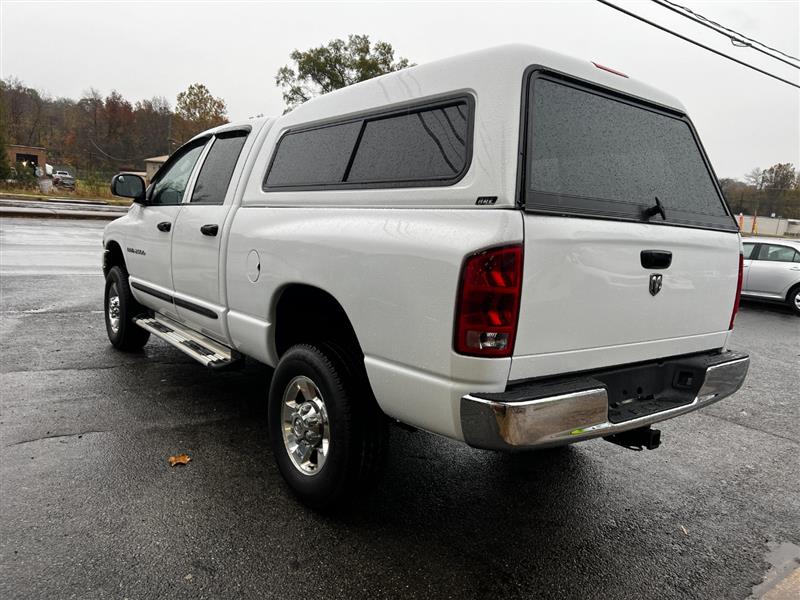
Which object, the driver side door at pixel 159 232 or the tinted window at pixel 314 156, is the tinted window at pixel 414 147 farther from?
the driver side door at pixel 159 232

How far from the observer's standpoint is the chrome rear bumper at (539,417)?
86.9 inches

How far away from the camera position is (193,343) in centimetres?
434

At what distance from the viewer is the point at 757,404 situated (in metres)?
5.54

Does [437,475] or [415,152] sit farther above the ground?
[415,152]

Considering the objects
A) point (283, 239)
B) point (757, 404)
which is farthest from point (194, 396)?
point (757, 404)

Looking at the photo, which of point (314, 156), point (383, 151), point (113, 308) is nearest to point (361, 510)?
point (383, 151)

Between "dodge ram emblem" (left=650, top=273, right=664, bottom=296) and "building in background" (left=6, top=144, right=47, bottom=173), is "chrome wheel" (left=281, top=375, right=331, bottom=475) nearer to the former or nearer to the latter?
"dodge ram emblem" (left=650, top=273, right=664, bottom=296)

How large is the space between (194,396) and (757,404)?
5084mm

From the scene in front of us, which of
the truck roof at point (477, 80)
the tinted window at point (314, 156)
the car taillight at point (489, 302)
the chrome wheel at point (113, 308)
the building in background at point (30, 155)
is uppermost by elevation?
the building in background at point (30, 155)

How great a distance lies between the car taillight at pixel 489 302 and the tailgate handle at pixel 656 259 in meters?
0.80

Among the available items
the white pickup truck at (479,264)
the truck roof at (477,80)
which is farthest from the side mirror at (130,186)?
the truck roof at (477,80)

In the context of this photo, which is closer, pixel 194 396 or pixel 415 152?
pixel 415 152

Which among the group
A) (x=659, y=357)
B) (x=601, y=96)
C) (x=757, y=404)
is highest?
(x=601, y=96)

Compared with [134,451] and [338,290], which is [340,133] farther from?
[134,451]
